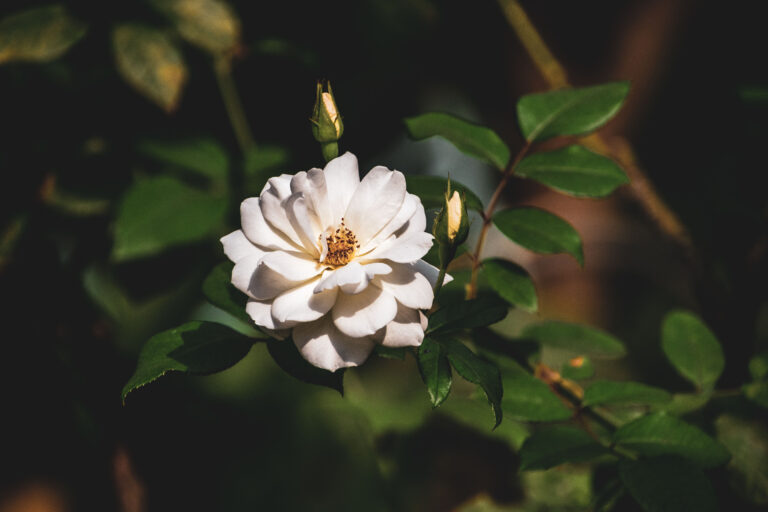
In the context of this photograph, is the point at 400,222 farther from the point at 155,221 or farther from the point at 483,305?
the point at 155,221

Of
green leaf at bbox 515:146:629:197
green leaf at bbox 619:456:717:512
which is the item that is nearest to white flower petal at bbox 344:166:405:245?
green leaf at bbox 515:146:629:197

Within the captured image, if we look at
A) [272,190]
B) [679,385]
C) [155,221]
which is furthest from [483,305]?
[679,385]

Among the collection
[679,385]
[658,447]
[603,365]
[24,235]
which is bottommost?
[603,365]

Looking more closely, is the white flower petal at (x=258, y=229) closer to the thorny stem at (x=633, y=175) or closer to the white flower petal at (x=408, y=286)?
the white flower petal at (x=408, y=286)

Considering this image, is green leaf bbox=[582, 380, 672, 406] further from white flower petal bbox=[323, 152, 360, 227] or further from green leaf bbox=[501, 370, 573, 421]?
white flower petal bbox=[323, 152, 360, 227]

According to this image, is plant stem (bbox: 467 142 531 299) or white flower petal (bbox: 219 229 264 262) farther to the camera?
plant stem (bbox: 467 142 531 299)

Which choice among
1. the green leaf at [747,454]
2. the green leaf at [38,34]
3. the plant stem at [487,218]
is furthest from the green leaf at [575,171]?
the green leaf at [38,34]

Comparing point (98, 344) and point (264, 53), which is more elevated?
point (264, 53)
